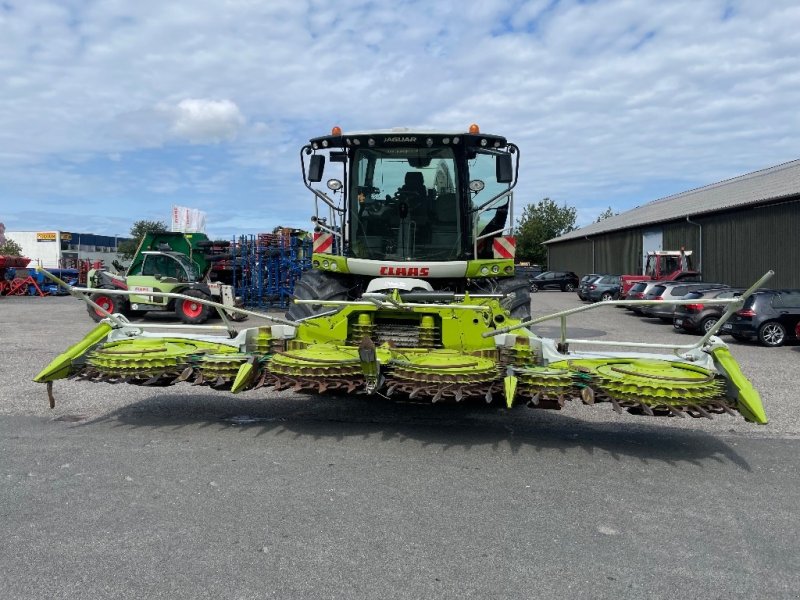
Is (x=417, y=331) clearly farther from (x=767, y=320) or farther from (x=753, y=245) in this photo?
(x=753, y=245)

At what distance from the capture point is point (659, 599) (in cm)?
323

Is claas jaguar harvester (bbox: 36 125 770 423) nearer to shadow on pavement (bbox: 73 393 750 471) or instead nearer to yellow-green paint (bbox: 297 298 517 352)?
yellow-green paint (bbox: 297 298 517 352)

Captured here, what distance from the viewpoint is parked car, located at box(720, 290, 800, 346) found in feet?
48.6

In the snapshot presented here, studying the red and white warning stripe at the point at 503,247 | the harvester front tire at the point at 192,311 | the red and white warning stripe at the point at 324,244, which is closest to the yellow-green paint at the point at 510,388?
the red and white warning stripe at the point at 503,247

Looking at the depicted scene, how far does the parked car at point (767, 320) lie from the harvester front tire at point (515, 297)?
9.19 m

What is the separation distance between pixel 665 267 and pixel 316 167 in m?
26.4

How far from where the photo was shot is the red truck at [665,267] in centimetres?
2717

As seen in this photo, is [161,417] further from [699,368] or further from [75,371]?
[699,368]

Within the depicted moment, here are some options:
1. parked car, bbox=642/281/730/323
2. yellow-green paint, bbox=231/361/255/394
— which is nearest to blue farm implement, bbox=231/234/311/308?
parked car, bbox=642/281/730/323

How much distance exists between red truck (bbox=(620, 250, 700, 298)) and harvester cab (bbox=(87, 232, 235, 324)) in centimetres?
1656

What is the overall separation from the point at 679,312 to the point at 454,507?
48.2ft

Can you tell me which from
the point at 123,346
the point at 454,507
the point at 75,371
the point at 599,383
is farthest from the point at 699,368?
the point at 75,371

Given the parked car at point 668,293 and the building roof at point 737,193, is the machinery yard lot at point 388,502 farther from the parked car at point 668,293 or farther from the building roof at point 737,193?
the building roof at point 737,193

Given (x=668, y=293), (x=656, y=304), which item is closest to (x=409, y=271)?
(x=656, y=304)
